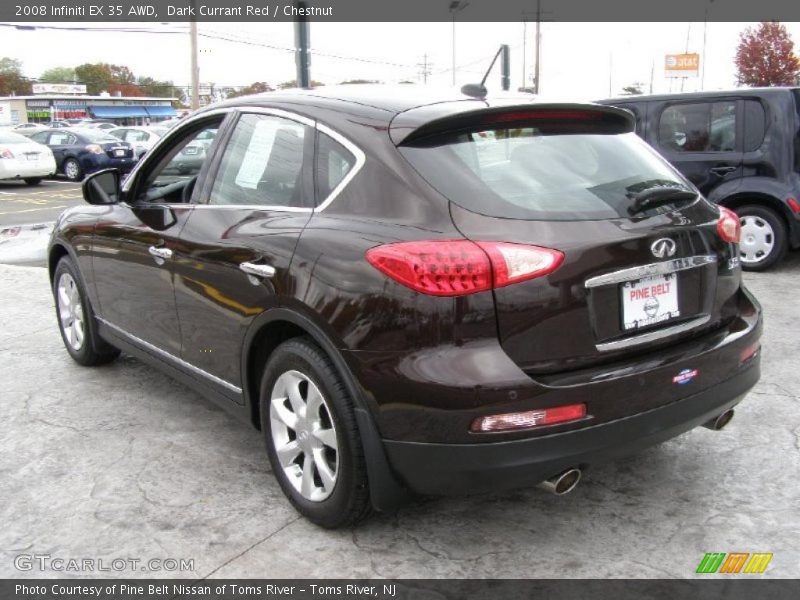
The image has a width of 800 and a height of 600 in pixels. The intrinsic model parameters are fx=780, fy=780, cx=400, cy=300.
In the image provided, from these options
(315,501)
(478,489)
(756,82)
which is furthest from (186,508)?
(756,82)

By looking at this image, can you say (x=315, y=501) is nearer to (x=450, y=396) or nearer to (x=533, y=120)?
(x=450, y=396)

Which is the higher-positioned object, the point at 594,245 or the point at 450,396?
the point at 594,245

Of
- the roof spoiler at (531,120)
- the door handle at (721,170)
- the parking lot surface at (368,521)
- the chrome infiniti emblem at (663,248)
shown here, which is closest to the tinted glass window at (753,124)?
the door handle at (721,170)

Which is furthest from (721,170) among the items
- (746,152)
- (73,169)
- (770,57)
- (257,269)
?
(770,57)

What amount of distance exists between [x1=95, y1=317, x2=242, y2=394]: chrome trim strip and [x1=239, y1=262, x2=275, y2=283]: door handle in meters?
0.56

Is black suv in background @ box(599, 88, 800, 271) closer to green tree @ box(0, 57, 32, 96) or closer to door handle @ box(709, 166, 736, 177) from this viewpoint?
door handle @ box(709, 166, 736, 177)

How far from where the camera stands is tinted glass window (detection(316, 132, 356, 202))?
2.96 metres

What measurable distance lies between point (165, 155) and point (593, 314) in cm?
261

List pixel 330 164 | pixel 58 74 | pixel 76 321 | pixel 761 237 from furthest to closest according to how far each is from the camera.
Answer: pixel 58 74
pixel 761 237
pixel 76 321
pixel 330 164

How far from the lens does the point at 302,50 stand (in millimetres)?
12461

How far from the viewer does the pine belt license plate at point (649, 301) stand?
8.72 feet

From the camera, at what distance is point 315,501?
9.87 ft

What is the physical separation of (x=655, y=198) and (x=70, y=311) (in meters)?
3.87

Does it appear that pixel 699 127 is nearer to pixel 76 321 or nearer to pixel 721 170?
pixel 721 170
